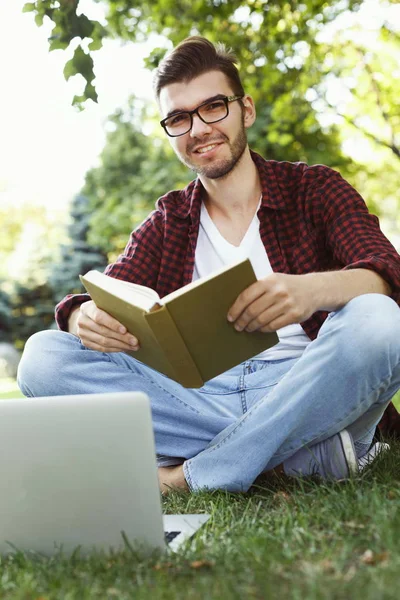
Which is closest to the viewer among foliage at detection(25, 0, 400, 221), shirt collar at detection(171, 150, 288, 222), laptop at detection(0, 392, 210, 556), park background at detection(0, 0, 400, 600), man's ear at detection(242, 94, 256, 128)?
park background at detection(0, 0, 400, 600)

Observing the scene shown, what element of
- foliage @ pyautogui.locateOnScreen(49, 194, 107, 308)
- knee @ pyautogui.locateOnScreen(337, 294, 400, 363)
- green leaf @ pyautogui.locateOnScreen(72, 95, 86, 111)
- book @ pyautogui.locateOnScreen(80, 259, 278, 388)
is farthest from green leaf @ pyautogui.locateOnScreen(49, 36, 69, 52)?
foliage @ pyautogui.locateOnScreen(49, 194, 107, 308)

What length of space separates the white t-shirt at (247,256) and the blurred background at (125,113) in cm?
74

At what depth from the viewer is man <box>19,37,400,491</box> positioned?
2252 mm

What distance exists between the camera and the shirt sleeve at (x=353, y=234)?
2.46 m

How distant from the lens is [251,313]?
2066mm

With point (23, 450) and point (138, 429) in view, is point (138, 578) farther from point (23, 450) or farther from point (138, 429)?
point (23, 450)

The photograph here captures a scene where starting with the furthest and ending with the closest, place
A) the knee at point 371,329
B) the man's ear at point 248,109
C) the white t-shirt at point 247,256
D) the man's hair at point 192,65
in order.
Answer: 1. the man's ear at point 248,109
2. the man's hair at point 192,65
3. the white t-shirt at point 247,256
4. the knee at point 371,329

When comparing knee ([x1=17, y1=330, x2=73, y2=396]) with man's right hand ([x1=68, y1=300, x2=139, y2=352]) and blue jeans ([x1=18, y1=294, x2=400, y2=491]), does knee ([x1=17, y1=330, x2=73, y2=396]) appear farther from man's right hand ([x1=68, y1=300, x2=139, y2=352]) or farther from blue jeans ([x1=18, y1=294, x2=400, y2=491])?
man's right hand ([x1=68, y1=300, x2=139, y2=352])

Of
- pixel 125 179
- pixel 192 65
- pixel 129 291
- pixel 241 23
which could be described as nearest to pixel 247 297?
pixel 129 291

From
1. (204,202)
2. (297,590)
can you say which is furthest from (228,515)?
(204,202)

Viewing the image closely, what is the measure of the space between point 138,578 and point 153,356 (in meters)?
0.81

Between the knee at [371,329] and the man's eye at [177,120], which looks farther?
the man's eye at [177,120]

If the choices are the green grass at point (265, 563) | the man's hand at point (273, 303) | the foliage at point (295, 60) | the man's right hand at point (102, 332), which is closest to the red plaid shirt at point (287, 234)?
the man's right hand at point (102, 332)

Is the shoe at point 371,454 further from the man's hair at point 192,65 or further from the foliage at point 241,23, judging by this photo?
the foliage at point 241,23
